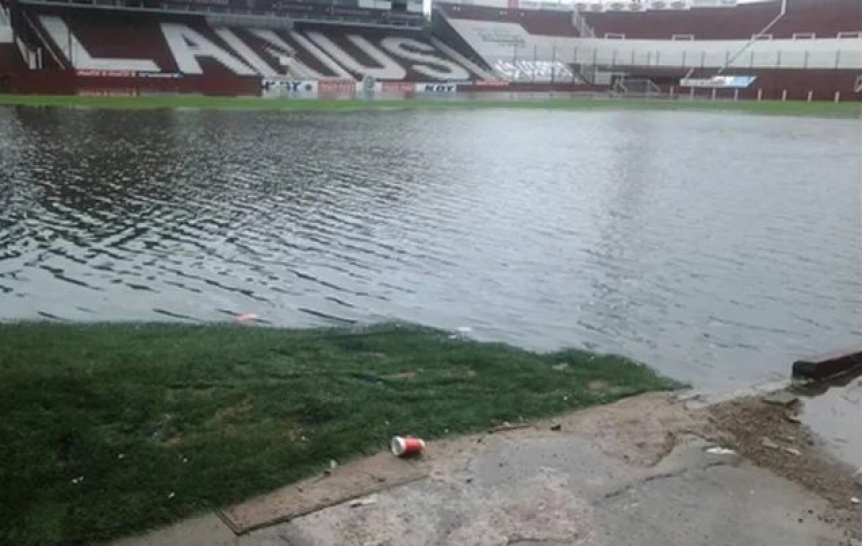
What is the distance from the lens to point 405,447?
5.28 m

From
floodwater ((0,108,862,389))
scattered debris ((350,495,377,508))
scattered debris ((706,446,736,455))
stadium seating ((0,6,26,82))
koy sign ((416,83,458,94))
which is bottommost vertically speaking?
floodwater ((0,108,862,389))

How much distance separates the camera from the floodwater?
9.27m

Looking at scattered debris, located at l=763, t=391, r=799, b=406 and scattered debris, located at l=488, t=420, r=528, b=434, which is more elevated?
scattered debris, located at l=488, t=420, r=528, b=434

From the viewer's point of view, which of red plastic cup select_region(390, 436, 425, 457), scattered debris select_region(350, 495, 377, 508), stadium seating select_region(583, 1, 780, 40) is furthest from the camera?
stadium seating select_region(583, 1, 780, 40)

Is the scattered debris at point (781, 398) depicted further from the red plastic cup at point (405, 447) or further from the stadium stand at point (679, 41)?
the stadium stand at point (679, 41)

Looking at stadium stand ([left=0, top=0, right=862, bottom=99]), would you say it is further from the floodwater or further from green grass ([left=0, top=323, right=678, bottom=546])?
green grass ([left=0, top=323, right=678, bottom=546])

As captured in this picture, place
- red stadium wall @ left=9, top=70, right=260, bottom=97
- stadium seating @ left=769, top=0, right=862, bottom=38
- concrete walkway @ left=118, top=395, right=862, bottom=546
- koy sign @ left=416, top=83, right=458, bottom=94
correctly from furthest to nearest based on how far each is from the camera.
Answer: stadium seating @ left=769, top=0, right=862, bottom=38
koy sign @ left=416, top=83, right=458, bottom=94
red stadium wall @ left=9, top=70, right=260, bottom=97
concrete walkway @ left=118, top=395, right=862, bottom=546

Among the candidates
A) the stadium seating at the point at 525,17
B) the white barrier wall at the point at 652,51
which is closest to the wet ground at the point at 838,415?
the white barrier wall at the point at 652,51

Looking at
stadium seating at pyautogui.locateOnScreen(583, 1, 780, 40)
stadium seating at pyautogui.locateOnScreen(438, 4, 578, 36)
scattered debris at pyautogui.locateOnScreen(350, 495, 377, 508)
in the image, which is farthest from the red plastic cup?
stadium seating at pyautogui.locateOnScreen(583, 1, 780, 40)

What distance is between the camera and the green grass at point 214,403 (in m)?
4.50

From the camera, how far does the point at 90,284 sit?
34.2 feet

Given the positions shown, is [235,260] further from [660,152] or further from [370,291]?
[660,152]

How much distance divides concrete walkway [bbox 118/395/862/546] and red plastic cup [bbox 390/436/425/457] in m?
0.10

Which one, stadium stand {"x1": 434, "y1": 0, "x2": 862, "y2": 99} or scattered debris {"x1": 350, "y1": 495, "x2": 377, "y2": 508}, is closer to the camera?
scattered debris {"x1": 350, "y1": 495, "x2": 377, "y2": 508}
